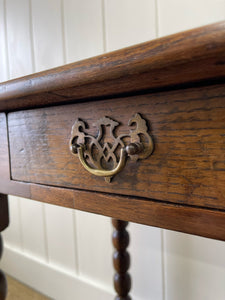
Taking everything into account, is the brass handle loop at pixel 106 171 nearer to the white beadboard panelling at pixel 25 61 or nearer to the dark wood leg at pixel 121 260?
the dark wood leg at pixel 121 260

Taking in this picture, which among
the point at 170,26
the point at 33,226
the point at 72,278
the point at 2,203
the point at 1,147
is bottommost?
the point at 72,278

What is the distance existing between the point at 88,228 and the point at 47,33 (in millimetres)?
744

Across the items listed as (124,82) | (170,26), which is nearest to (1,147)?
(124,82)

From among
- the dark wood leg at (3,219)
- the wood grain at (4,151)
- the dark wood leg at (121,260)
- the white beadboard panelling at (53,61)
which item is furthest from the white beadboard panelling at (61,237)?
the wood grain at (4,151)

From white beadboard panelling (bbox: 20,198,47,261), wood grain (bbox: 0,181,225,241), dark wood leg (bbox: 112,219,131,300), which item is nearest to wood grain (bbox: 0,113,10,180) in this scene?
wood grain (bbox: 0,181,225,241)

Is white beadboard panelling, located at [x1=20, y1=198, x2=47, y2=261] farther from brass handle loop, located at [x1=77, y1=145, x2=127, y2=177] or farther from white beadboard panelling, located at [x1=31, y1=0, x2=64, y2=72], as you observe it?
brass handle loop, located at [x1=77, y1=145, x2=127, y2=177]

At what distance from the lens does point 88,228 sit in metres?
0.92

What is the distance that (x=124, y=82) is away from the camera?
0.25 m

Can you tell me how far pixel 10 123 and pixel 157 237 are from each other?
0.54 metres

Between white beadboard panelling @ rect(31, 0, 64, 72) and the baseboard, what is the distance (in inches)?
32.6

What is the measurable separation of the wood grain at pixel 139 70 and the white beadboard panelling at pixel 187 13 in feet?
1.50

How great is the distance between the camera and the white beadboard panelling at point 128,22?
690 mm

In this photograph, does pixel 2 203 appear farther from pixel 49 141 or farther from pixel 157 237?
pixel 157 237

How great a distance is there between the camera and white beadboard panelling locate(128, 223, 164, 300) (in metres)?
0.76
